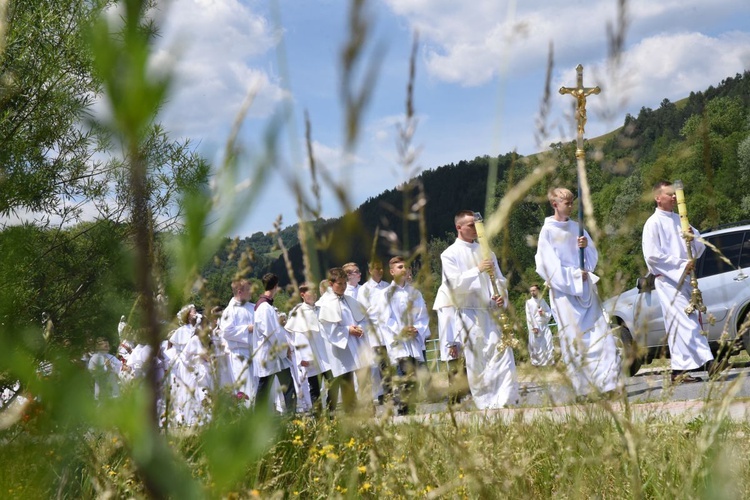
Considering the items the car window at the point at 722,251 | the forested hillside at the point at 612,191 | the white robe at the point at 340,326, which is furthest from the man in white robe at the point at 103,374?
the car window at the point at 722,251

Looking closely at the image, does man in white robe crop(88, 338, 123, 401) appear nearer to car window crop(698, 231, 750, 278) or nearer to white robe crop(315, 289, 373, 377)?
white robe crop(315, 289, 373, 377)

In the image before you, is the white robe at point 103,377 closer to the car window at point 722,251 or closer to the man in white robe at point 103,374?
the man in white robe at point 103,374

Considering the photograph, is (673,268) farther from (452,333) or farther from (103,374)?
(103,374)

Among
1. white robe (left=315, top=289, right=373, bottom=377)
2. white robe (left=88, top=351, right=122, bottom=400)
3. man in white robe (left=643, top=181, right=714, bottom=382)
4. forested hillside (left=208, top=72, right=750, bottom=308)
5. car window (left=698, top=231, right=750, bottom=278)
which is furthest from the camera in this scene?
white robe (left=315, top=289, right=373, bottom=377)

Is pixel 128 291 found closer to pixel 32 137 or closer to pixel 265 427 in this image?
pixel 265 427

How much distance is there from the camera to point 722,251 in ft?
34.3

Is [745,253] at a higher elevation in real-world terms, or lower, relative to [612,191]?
lower

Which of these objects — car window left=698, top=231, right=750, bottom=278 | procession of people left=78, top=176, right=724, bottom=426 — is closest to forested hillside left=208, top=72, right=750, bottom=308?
procession of people left=78, top=176, right=724, bottom=426

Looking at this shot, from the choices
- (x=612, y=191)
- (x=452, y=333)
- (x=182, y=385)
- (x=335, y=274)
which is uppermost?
(x=335, y=274)

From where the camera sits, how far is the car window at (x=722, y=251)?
33.9 feet

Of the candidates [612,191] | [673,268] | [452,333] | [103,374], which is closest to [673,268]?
[673,268]

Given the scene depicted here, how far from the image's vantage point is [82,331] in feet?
2.10

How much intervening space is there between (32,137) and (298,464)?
3.37 meters

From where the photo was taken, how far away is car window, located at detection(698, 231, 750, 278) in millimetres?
10344
